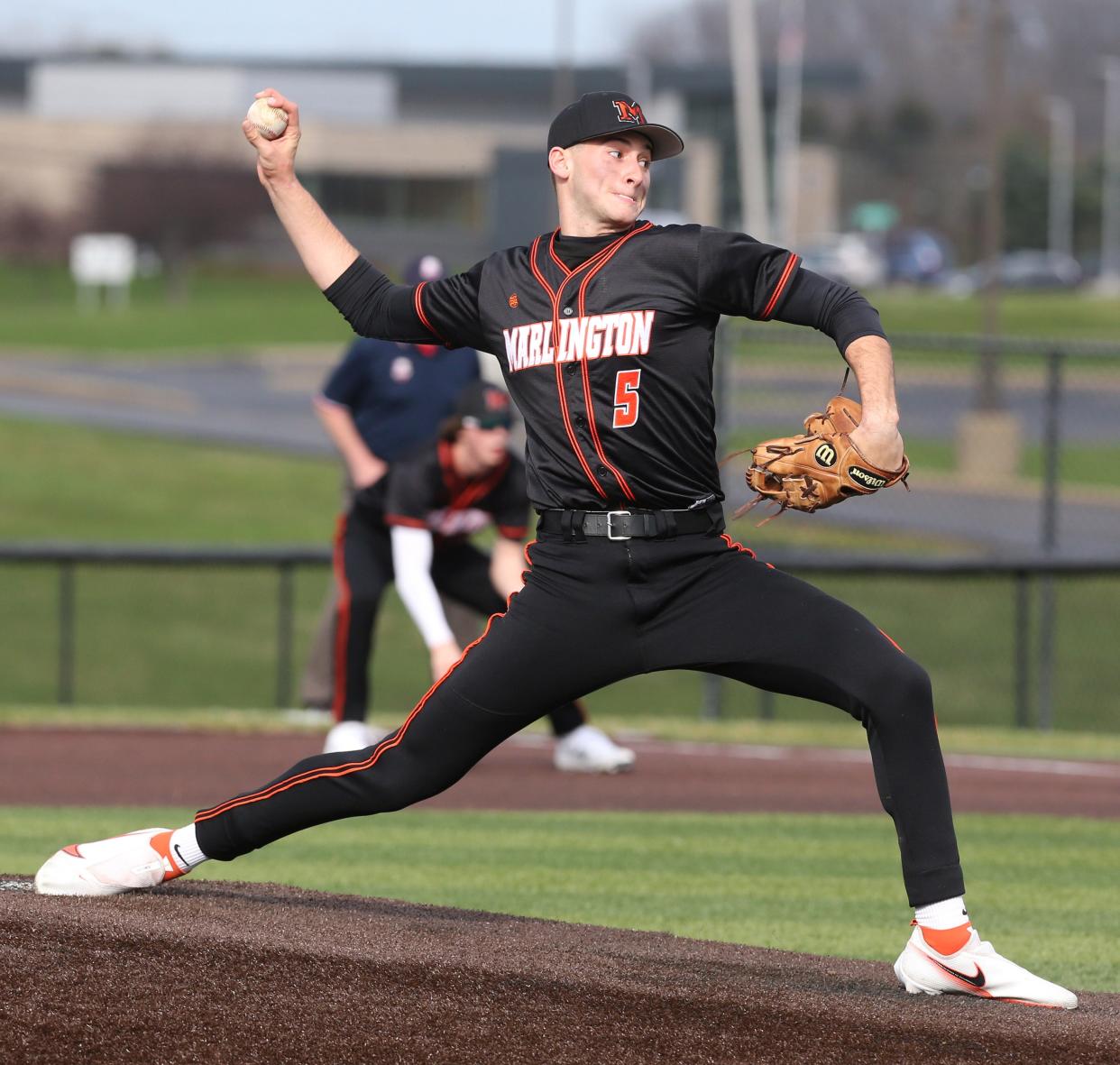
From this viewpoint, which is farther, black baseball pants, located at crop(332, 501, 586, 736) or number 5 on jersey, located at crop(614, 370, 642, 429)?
black baseball pants, located at crop(332, 501, 586, 736)

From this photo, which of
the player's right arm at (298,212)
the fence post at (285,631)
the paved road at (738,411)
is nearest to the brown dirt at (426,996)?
the player's right arm at (298,212)

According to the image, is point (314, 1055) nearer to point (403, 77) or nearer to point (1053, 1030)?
point (1053, 1030)

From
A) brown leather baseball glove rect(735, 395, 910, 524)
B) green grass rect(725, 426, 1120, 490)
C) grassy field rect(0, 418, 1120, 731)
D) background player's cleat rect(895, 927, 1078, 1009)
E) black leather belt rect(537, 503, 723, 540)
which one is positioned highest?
brown leather baseball glove rect(735, 395, 910, 524)

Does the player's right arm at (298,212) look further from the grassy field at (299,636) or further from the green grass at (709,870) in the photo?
the grassy field at (299,636)

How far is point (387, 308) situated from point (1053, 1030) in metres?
2.29

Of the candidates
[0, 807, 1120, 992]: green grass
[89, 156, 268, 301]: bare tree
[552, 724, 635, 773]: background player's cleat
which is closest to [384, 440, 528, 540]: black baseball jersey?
[552, 724, 635, 773]: background player's cleat

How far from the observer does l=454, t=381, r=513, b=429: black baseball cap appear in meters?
7.88

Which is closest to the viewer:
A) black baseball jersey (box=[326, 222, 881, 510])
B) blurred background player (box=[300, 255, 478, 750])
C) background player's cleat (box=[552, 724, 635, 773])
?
black baseball jersey (box=[326, 222, 881, 510])

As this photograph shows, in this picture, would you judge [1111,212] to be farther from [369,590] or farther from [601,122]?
[601,122]

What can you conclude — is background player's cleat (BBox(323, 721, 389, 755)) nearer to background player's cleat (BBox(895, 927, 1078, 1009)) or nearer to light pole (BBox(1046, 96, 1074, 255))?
background player's cleat (BBox(895, 927, 1078, 1009))

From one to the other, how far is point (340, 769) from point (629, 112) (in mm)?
1690

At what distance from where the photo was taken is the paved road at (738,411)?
17.5 metres

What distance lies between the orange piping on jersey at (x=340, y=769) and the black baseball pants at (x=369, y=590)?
3799 mm

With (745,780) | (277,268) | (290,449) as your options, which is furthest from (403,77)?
(745,780)
